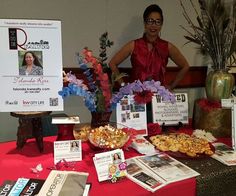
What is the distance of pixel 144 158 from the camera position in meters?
1.33

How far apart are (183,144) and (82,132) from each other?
0.51m

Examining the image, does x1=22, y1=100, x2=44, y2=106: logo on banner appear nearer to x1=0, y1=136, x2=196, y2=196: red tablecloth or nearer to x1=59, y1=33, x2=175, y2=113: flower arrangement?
x1=59, y1=33, x2=175, y2=113: flower arrangement

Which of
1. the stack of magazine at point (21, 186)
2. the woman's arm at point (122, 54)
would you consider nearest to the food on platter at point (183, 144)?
the stack of magazine at point (21, 186)

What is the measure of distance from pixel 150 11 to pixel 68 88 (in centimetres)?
127

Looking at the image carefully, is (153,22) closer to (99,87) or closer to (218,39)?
(218,39)

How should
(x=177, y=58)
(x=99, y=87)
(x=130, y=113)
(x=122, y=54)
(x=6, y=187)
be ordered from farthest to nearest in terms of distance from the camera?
(x=177, y=58) < (x=122, y=54) < (x=130, y=113) < (x=99, y=87) < (x=6, y=187)

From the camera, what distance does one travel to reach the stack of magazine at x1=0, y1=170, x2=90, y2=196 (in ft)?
3.33

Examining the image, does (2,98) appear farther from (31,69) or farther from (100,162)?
(100,162)

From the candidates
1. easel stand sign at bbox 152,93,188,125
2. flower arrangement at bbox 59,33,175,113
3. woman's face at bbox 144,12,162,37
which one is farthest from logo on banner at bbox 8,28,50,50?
woman's face at bbox 144,12,162,37

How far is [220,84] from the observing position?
65.7 inches

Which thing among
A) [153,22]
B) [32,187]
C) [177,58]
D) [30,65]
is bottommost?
[32,187]

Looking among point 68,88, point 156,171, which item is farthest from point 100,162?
point 68,88

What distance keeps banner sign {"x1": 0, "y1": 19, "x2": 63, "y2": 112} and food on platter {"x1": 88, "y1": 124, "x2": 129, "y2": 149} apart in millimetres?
206

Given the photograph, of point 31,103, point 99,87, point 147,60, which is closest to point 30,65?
point 31,103
